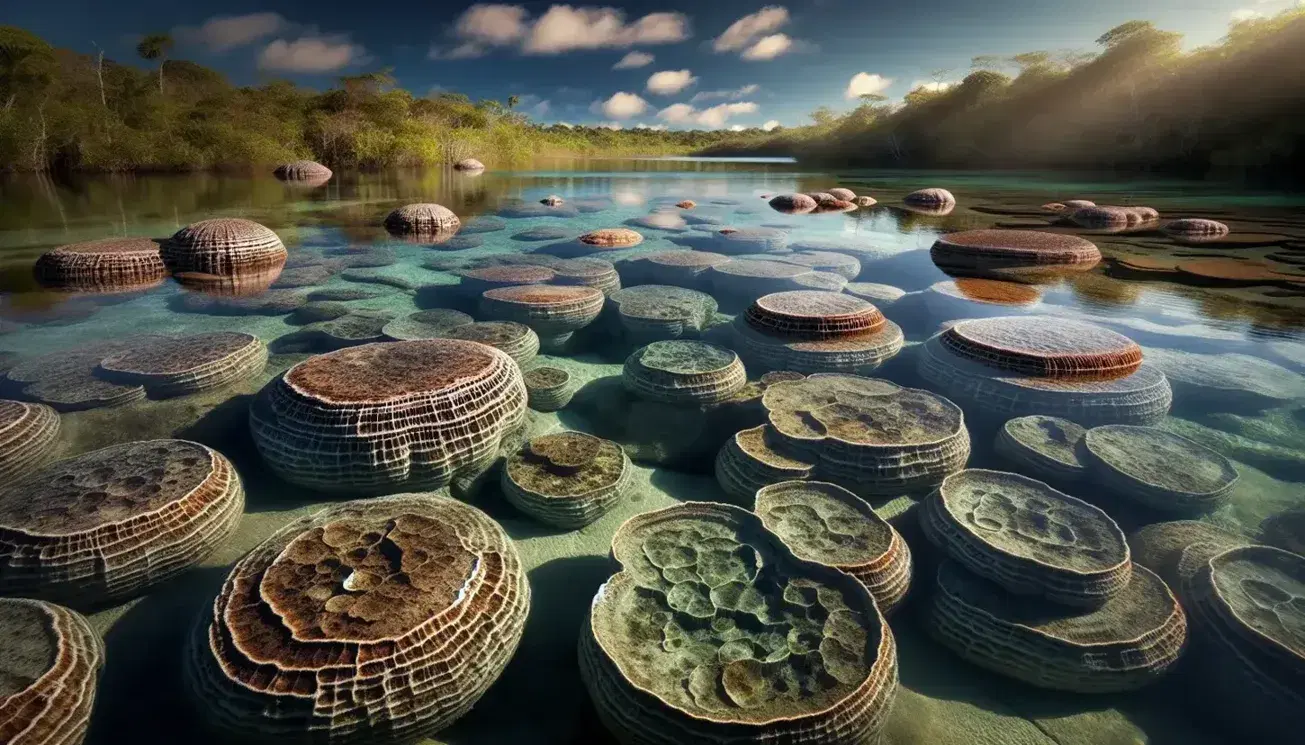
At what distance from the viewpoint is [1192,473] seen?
14.9ft

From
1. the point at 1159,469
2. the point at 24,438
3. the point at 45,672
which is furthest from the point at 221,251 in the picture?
the point at 1159,469

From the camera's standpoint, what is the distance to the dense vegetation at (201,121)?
27.6 m

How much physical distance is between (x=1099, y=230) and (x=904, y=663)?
19378 millimetres

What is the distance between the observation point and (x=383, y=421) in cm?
430

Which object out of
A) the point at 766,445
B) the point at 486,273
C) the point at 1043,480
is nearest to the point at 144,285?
the point at 486,273

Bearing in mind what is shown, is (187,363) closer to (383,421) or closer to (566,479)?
(383,421)

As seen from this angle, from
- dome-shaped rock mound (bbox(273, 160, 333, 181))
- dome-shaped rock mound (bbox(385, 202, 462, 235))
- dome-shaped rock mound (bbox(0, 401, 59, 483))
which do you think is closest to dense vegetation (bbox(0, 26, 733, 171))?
dome-shaped rock mound (bbox(273, 160, 333, 181))

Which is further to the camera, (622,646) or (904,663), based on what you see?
(904,663)

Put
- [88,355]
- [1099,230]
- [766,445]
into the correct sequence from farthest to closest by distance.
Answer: [1099,230] → [88,355] → [766,445]

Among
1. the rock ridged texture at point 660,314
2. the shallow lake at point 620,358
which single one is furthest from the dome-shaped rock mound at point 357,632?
the rock ridged texture at point 660,314

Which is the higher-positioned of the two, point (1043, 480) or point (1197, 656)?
point (1043, 480)

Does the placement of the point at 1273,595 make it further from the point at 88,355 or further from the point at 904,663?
the point at 88,355

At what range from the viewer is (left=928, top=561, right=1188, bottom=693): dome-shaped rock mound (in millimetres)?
3137

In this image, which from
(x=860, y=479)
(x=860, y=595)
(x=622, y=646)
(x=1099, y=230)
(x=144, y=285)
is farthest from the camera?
(x=1099, y=230)
